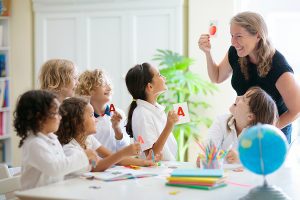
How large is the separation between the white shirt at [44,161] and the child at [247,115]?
0.94m

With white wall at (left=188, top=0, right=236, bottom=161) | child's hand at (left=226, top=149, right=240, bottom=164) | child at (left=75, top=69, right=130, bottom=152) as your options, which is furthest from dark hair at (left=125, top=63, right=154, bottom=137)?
white wall at (left=188, top=0, right=236, bottom=161)

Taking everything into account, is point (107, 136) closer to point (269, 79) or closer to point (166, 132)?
point (166, 132)

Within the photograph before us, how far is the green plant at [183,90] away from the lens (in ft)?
17.3

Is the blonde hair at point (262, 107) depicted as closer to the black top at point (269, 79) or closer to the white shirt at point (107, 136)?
the black top at point (269, 79)

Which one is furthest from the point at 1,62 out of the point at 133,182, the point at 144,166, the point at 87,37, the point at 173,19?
the point at 133,182

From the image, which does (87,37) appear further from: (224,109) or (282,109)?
(282,109)

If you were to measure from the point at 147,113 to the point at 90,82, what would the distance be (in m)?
0.45

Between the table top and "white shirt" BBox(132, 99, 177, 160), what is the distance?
61 centimetres

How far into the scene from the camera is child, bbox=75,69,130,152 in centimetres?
343

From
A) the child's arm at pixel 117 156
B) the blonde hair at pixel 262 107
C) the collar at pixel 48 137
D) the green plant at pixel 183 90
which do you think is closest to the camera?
the collar at pixel 48 137

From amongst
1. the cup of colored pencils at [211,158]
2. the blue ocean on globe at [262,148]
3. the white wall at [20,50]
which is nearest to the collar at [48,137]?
the cup of colored pencils at [211,158]

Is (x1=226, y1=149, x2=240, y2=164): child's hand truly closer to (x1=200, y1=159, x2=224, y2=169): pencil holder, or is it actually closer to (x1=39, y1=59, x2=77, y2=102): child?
(x1=200, y1=159, x2=224, y2=169): pencil holder

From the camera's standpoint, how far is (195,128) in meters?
5.38

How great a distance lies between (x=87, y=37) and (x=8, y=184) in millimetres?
3340
